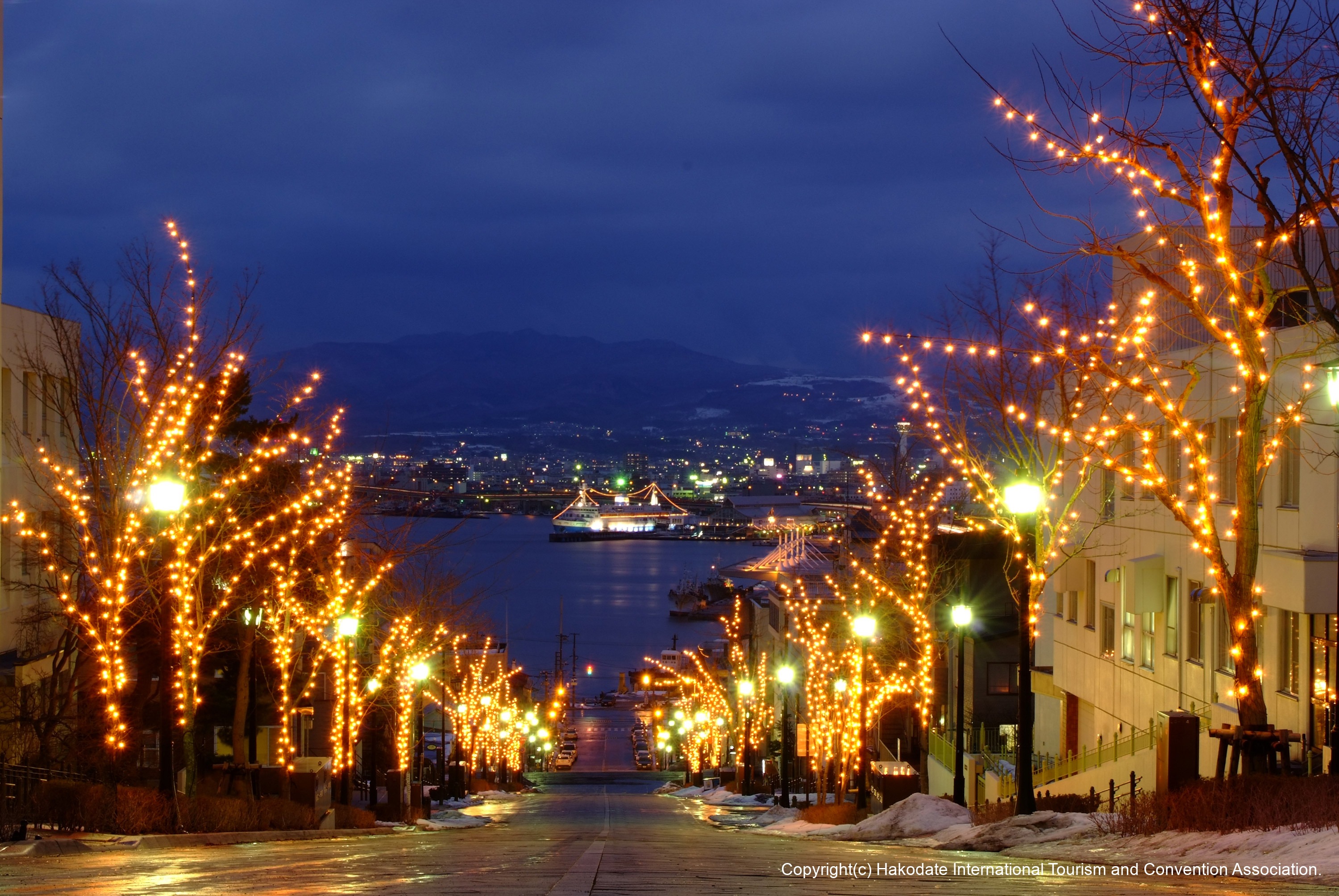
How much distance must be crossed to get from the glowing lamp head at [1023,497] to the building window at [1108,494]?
10.4 metres

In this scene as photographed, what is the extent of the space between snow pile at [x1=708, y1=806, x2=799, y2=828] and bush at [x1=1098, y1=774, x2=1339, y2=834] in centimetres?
1363

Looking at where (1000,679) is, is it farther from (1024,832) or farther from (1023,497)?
(1024,832)

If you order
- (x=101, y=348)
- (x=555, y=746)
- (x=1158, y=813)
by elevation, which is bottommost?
(x=555, y=746)

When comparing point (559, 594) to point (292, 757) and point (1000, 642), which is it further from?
point (292, 757)

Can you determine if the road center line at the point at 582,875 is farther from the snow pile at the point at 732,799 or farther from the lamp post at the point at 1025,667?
the snow pile at the point at 732,799

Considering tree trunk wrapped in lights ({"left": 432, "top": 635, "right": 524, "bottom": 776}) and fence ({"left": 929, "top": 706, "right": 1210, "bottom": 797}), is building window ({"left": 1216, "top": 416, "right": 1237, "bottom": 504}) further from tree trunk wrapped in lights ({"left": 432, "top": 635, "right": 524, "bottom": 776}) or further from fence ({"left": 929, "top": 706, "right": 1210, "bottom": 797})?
tree trunk wrapped in lights ({"left": 432, "top": 635, "right": 524, "bottom": 776})

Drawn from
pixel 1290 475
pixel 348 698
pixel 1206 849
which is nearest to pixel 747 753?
pixel 348 698

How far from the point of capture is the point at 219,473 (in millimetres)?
25406

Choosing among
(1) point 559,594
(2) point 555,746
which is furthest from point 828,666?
(1) point 559,594

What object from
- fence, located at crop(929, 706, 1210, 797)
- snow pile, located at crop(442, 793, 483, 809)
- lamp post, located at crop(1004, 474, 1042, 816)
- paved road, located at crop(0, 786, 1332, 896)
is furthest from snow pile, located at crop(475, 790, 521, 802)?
lamp post, located at crop(1004, 474, 1042, 816)

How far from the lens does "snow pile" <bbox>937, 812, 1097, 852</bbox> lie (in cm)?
1342

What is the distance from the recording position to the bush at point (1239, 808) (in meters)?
10.6

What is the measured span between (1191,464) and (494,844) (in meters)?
9.46

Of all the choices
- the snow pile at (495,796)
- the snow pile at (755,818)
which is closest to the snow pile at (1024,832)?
the snow pile at (755,818)
